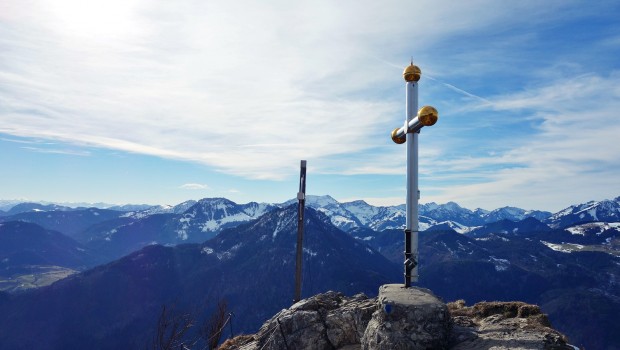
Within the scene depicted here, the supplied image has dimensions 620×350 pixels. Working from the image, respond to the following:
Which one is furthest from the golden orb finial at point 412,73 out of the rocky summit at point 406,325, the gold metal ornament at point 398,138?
the rocky summit at point 406,325

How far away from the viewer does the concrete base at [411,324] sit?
11.2 metres

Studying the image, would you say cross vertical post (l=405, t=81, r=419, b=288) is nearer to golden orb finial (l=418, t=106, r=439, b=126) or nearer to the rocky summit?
the rocky summit

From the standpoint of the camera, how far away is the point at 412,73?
42.1 feet

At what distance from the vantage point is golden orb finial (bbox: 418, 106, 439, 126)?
10.8 metres

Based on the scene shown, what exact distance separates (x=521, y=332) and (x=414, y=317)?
325 centimetres

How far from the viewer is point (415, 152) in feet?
43.2

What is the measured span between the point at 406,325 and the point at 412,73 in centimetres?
765

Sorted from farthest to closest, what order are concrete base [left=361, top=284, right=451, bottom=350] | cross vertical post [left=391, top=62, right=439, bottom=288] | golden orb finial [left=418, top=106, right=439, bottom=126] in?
cross vertical post [left=391, top=62, right=439, bottom=288], concrete base [left=361, top=284, right=451, bottom=350], golden orb finial [left=418, top=106, right=439, bottom=126]

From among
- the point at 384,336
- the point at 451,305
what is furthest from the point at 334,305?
the point at 384,336

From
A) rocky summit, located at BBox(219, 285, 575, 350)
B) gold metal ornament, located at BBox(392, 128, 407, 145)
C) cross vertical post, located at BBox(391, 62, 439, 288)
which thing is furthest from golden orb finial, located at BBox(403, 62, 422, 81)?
rocky summit, located at BBox(219, 285, 575, 350)

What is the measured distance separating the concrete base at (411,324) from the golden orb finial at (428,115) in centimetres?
514

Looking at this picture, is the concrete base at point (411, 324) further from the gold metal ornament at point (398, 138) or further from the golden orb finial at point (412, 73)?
the golden orb finial at point (412, 73)

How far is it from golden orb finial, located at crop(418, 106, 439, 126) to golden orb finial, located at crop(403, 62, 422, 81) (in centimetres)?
234

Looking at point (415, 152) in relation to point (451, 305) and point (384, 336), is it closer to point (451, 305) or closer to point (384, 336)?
point (384, 336)
